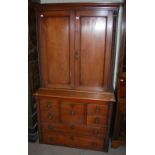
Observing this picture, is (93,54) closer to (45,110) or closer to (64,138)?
(45,110)

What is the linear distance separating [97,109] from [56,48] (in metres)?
0.97

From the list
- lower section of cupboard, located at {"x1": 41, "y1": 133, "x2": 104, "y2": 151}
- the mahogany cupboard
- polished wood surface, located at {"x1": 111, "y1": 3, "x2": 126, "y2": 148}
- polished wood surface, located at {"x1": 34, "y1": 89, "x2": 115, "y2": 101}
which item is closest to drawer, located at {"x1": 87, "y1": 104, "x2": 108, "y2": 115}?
the mahogany cupboard

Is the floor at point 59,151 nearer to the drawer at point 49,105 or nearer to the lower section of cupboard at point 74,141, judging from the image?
the lower section of cupboard at point 74,141

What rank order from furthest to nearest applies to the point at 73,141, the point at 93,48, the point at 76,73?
1. the point at 73,141
2. the point at 76,73
3. the point at 93,48

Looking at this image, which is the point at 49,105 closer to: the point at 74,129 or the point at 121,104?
the point at 74,129

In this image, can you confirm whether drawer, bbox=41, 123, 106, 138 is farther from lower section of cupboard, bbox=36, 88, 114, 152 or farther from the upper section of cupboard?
the upper section of cupboard

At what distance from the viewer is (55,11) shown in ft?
5.59

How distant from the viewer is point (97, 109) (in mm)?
1765

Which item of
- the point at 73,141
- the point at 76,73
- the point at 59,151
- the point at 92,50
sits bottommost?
the point at 59,151

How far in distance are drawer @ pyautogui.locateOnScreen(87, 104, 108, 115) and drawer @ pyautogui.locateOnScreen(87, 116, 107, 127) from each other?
0.06 metres

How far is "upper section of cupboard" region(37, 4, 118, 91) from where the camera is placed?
1641mm

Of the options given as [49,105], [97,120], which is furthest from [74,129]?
[49,105]

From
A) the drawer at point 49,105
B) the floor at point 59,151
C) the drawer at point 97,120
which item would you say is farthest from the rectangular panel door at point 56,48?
the floor at point 59,151
